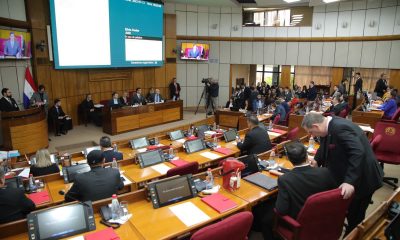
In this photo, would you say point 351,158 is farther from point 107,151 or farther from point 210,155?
point 107,151

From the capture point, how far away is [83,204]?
271 cm

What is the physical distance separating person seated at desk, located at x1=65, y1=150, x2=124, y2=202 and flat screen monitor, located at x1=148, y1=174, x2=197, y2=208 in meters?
0.48

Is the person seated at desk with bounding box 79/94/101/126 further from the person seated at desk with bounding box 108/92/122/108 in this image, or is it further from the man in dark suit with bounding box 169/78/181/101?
the man in dark suit with bounding box 169/78/181/101

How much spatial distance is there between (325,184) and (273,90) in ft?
31.7

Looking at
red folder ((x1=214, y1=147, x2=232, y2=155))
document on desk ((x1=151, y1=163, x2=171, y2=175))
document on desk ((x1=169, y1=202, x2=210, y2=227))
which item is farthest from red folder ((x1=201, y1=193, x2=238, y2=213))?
red folder ((x1=214, y1=147, x2=232, y2=155))

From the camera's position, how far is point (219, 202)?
3.11 metres

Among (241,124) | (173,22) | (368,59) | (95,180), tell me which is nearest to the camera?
(95,180)

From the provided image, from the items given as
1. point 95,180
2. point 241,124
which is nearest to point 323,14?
point 241,124

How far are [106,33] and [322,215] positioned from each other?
9239 millimetres

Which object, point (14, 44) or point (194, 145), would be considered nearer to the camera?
point (194, 145)

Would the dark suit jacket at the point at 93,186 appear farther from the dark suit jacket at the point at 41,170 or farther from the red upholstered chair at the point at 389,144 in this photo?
the red upholstered chair at the point at 389,144

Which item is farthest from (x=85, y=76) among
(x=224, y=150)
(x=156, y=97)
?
(x=224, y=150)

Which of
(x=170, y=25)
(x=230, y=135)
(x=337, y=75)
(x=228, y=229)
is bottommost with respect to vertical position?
(x=230, y=135)

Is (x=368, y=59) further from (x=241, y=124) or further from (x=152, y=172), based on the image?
(x=152, y=172)
